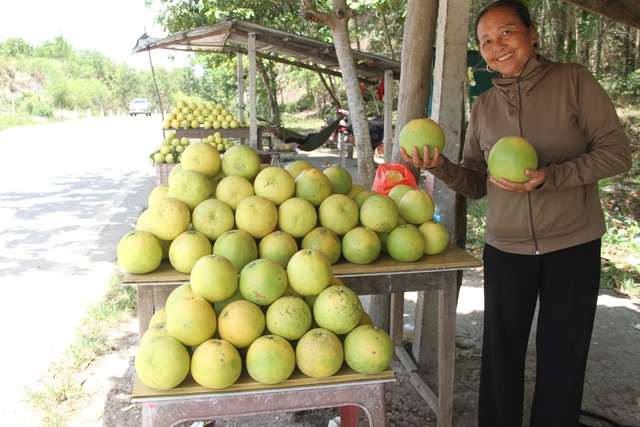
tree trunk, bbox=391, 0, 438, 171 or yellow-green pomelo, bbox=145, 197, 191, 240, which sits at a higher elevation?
tree trunk, bbox=391, 0, 438, 171

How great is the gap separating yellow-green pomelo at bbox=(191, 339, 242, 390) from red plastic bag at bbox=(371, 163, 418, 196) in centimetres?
179

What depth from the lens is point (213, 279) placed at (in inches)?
61.2

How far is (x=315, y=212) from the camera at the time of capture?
83.5 inches

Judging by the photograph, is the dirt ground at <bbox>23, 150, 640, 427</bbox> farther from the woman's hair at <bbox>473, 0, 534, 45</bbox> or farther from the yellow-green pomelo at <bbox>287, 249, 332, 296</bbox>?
the woman's hair at <bbox>473, 0, 534, 45</bbox>

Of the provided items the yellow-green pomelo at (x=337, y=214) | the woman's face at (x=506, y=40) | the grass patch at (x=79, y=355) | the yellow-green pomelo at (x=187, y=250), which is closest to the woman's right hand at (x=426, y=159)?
the yellow-green pomelo at (x=337, y=214)

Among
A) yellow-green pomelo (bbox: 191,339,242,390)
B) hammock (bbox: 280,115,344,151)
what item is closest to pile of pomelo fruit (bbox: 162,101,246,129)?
hammock (bbox: 280,115,344,151)

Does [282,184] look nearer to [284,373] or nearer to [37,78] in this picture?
[284,373]

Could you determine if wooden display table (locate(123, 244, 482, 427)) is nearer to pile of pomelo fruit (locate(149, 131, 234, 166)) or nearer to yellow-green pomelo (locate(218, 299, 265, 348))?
yellow-green pomelo (locate(218, 299, 265, 348))

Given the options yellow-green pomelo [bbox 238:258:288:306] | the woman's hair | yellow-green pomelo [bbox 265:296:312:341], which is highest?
the woman's hair

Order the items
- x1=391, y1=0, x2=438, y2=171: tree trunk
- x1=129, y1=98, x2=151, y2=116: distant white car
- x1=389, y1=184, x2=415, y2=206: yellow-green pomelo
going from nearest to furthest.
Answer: x1=389, y1=184, x2=415, y2=206: yellow-green pomelo → x1=391, y1=0, x2=438, y2=171: tree trunk → x1=129, y1=98, x2=151, y2=116: distant white car

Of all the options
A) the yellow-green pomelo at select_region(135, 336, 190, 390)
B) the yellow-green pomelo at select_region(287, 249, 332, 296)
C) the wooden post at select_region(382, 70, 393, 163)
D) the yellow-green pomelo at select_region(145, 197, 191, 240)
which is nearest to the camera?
the yellow-green pomelo at select_region(135, 336, 190, 390)

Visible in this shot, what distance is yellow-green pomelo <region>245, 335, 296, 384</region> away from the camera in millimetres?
1429

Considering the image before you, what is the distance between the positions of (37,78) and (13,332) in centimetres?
4880

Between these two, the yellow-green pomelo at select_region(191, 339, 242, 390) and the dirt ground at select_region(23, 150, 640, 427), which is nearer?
the yellow-green pomelo at select_region(191, 339, 242, 390)
